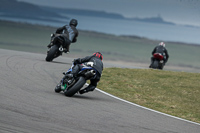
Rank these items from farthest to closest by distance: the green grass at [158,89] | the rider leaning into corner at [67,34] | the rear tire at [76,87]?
1. the rider leaning into corner at [67,34]
2. the green grass at [158,89]
3. the rear tire at [76,87]

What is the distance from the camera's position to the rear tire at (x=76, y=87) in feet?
39.3

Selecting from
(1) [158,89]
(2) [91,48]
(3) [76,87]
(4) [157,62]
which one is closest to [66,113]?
(3) [76,87]

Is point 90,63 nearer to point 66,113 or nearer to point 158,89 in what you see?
point 66,113

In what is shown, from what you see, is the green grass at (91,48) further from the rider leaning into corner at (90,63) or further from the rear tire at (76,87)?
the rear tire at (76,87)

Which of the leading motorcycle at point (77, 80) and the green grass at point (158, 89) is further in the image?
the green grass at point (158, 89)

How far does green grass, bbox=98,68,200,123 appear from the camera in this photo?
13.9 m

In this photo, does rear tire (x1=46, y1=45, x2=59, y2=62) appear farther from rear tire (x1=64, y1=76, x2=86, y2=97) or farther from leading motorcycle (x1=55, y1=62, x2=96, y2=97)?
rear tire (x1=64, y1=76, x2=86, y2=97)

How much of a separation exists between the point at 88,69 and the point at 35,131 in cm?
426

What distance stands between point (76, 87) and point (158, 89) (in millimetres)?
5683

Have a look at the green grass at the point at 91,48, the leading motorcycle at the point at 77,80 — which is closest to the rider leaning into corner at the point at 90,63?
the leading motorcycle at the point at 77,80

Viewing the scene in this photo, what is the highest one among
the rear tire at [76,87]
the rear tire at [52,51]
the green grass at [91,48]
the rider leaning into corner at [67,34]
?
the rider leaning into corner at [67,34]

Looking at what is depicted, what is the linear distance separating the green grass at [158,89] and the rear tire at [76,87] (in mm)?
2402

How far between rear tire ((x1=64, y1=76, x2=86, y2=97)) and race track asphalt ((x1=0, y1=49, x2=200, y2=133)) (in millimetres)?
169

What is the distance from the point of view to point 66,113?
32.8ft
